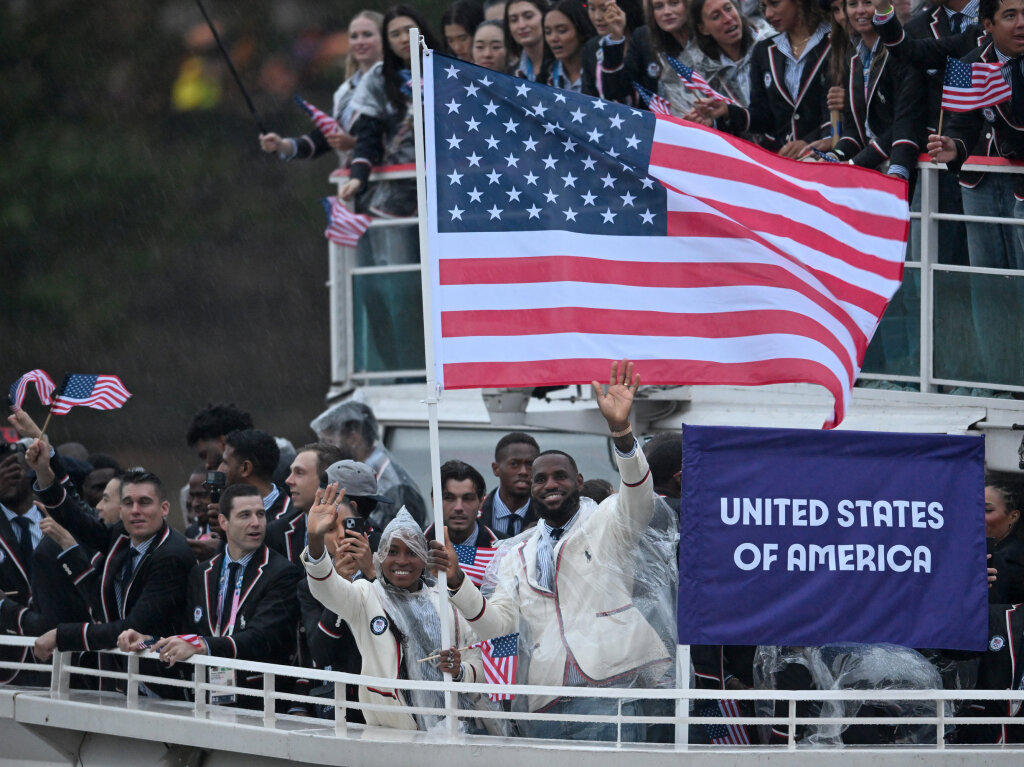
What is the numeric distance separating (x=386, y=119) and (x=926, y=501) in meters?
6.99

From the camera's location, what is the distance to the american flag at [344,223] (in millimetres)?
14031

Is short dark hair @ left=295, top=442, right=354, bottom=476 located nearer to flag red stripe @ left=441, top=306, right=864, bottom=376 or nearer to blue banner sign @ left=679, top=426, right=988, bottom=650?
flag red stripe @ left=441, top=306, right=864, bottom=376

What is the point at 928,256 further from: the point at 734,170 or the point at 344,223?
the point at 344,223

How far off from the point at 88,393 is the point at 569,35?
168 inches

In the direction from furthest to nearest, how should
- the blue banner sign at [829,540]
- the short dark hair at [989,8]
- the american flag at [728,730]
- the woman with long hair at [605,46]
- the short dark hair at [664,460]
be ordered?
the woman with long hair at [605,46] → the short dark hair at [989,8] → the short dark hair at [664,460] → the american flag at [728,730] → the blue banner sign at [829,540]

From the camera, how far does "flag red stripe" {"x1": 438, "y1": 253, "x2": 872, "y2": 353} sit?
27.1 ft

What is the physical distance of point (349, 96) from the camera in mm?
14516

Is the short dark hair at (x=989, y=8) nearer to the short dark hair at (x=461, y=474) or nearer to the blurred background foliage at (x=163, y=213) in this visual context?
the short dark hair at (x=461, y=474)

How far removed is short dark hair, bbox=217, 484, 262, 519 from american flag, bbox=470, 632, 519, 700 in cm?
173

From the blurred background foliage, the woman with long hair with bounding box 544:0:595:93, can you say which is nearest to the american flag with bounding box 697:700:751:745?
the woman with long hair with bounding box 544:0:595:93

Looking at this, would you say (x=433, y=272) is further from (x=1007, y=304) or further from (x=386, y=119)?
(x=386, y=119)

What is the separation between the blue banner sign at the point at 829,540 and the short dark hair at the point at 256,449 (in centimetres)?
342

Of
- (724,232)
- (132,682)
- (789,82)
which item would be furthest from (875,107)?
(132,682)

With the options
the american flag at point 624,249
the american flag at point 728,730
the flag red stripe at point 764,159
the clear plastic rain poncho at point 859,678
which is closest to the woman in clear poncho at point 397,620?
the american flag at point 624,249
